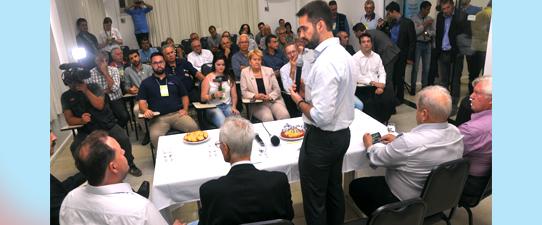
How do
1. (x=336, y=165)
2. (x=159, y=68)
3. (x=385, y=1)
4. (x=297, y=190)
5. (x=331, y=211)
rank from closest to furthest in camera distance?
(x=336, y=165) → (x=331, y=211) → (x=297, y=190) → (x=159, y=68) → (x=385, y=1)

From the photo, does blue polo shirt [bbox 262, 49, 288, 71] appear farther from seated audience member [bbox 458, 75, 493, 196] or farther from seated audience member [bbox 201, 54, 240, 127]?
seated audience member [bbox 458, 75, 493, 196]

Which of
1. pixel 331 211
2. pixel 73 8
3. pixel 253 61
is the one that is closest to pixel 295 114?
pixel 253 61

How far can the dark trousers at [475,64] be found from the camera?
405cm

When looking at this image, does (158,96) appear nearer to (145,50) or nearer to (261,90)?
(261,90)

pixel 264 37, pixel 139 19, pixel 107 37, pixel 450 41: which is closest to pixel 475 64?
pixel 450 41

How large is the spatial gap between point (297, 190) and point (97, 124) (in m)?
2.03

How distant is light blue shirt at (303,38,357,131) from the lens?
64.9 inches

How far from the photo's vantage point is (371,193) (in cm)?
206

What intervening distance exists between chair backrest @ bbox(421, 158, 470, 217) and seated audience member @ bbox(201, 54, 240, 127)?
7.87 feet

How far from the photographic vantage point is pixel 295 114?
4.32m

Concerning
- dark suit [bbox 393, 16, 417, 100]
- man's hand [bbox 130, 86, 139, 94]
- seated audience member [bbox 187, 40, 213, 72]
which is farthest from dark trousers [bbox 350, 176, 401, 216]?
seated audience member [bbox 187, 40, 213, 72]

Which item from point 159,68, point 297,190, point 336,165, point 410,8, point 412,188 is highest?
point 410,8

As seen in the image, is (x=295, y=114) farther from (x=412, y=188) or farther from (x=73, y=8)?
(x=73, y=8)

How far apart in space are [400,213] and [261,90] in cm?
269
